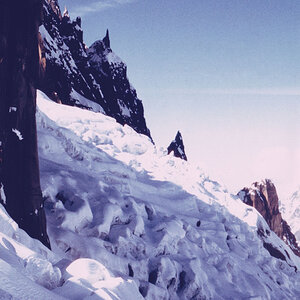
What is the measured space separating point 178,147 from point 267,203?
2295cm

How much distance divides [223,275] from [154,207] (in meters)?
5.01

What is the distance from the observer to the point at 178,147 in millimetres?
67562

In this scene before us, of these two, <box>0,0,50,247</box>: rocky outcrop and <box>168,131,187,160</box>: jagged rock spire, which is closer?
<box>0,0,50,247</box>: rocky outcrop

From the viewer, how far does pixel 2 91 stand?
10.2 meters

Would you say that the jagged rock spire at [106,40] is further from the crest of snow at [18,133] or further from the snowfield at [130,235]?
the crest of snow at [18,133]

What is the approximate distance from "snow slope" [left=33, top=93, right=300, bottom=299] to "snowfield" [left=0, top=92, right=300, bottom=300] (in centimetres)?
5

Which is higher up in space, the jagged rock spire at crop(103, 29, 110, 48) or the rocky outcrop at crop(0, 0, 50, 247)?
the jagged rock spire at crop(103, 29, 110, 48)

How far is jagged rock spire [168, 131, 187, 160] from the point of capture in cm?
6629

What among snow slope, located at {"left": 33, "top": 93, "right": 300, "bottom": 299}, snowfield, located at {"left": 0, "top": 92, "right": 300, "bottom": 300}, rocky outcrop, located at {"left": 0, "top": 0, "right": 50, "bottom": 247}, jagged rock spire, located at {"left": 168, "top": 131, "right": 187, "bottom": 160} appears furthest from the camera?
jagged rock spire, located at {"left": 168, "top": 131, "right": 187, "bottom": 160}

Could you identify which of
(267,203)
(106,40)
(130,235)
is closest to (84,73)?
(106,40)

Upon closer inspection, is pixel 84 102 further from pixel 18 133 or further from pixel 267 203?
pixel 18 133

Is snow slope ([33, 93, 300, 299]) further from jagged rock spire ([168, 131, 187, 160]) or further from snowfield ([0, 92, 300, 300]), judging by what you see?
jagged rock spire ([168, 131, 187, 160])

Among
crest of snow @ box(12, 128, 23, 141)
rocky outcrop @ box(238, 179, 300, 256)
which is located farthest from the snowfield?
A: rocky outcrop @ box(238, 179, 300, 256)

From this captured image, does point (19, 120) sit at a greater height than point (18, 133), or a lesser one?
greater
